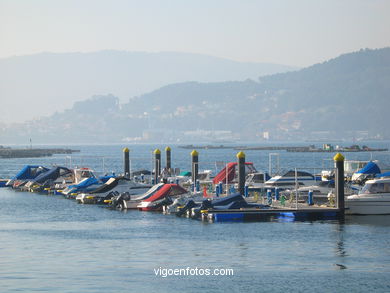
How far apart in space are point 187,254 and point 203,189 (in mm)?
27672

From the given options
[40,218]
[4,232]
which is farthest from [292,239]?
[40,218]

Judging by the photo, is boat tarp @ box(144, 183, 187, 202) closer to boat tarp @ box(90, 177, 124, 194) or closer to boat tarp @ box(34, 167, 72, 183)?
boat tarp @ box(90, 177, 124, 194)

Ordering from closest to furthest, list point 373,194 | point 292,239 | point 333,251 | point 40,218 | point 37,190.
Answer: point 333,251 < point 292,239 < point 373,194 < point 40,218 < point 37,190

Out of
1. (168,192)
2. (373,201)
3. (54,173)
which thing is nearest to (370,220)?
(373,201)

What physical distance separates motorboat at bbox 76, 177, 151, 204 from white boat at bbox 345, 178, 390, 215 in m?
16.2

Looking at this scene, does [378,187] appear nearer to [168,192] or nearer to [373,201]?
[373,201]

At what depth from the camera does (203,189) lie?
216 ft

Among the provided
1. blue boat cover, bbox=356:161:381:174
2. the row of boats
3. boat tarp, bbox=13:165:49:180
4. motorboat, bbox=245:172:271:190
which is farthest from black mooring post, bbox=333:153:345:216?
boat tarp, bbox=13:165:49:180

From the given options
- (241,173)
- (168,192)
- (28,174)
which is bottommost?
(168,192)

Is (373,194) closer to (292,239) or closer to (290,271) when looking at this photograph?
(292,239)

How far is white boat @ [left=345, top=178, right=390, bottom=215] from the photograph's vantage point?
50.3 m

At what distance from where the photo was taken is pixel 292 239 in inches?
1657

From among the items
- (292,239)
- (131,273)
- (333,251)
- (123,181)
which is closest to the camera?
(131,273)

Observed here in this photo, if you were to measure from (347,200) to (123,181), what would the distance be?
17.8 m
